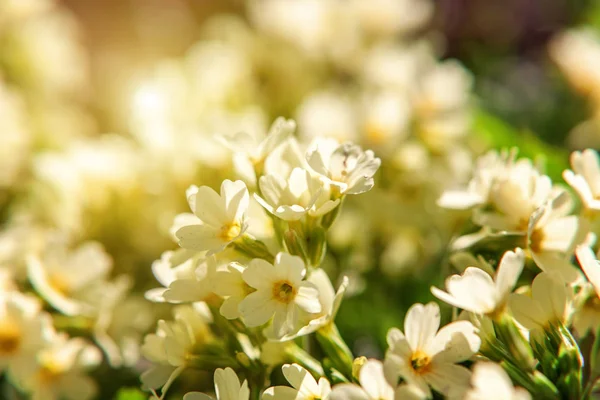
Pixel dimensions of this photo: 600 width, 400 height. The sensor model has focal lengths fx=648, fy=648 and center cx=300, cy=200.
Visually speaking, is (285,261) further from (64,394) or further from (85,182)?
(85,182)

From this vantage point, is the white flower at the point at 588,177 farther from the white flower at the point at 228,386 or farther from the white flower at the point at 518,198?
the white flower at the point at 228,386

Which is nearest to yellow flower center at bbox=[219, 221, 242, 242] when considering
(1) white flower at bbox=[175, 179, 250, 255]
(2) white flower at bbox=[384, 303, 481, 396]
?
(1) white flower at bbox=[175, 179, 250, 255]

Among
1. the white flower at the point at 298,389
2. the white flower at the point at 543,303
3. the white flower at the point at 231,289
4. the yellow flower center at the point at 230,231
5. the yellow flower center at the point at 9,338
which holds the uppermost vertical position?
the yellow flower center at the point at 230,231

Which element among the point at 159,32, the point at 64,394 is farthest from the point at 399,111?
the point at 159,32

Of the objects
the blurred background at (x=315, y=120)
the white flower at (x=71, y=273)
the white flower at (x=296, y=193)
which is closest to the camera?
the white flower at (x=296, y=193)

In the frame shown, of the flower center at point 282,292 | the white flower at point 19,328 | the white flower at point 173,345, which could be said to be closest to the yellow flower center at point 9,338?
the white flower at point 19,328

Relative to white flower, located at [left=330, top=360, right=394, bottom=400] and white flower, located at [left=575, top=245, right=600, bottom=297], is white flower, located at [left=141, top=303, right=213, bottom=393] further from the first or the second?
white flower, located at [left=575, top=245, right=600, bottom=297]

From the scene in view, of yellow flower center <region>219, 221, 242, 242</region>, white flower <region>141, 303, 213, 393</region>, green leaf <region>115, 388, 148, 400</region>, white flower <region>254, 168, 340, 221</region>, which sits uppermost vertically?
white flower <region>254, 168, 340, 221</region>
